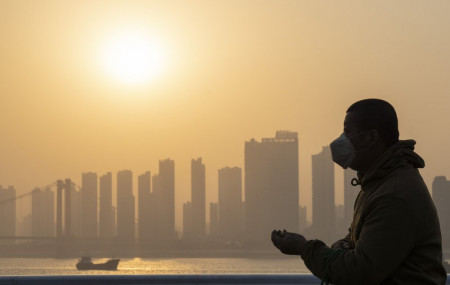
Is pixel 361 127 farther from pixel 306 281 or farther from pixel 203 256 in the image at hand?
pixel 203 256

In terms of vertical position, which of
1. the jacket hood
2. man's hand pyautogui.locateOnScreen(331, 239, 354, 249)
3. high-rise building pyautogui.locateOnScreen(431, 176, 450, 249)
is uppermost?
the jacket hood

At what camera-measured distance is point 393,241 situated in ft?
6.40

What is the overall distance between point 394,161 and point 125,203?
12811 centimetres

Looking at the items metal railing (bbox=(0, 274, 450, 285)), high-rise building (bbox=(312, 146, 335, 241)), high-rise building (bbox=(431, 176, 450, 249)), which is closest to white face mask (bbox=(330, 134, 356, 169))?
metal railing (bbox=(0, 274, 450, 285))

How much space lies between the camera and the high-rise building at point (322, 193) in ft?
392

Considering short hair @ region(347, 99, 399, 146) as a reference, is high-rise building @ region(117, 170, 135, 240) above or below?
below

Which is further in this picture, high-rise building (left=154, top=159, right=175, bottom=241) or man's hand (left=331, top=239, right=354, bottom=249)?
high-rise building (left=154, top=159, right=175, bottom=241)

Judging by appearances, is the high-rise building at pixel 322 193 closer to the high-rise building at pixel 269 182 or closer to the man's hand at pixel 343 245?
Answer: the high-rise building at pixel 269 182

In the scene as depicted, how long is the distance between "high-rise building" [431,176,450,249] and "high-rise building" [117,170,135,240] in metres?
43.0

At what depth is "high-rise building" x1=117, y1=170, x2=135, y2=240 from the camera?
403 feet

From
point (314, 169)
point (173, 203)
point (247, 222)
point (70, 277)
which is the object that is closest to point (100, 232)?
point (173, 203)

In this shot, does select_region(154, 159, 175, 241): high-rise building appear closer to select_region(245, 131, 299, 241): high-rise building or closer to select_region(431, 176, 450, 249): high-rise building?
select_region(245, 131, 299, 241): high-rise building

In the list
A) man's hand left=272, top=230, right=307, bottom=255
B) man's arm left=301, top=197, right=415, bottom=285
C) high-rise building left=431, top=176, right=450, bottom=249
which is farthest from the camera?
high-rise building left=431, top=176, right=450, bottom=249

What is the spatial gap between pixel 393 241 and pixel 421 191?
145mm
